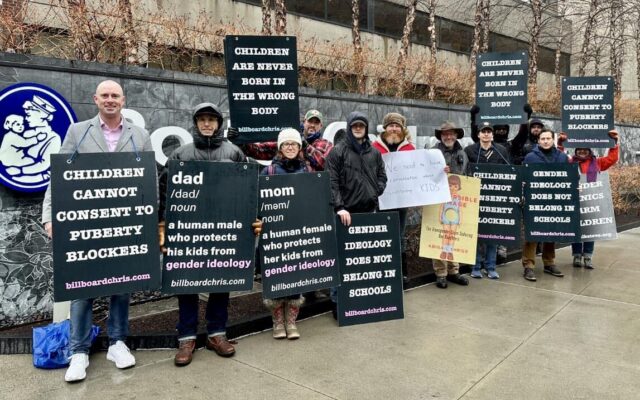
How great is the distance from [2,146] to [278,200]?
255 cm

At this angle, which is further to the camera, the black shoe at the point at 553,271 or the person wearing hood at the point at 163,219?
the black shoe at the point at 553,271

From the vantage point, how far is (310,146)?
5285 millimetres

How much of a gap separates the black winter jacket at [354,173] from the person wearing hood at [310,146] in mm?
238

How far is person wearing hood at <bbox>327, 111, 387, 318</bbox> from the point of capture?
495 cm

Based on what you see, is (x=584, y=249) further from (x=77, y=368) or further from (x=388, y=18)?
(x=388, y=18)

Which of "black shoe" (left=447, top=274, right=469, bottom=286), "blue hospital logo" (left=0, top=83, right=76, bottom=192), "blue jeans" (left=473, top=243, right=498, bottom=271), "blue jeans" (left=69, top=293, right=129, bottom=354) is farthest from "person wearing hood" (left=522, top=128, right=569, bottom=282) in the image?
"blue hospital logo" (left=0, top=83, right=76, bottom=192)

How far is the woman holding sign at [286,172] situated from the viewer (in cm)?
441

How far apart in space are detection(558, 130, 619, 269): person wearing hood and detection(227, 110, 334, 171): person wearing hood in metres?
3.84

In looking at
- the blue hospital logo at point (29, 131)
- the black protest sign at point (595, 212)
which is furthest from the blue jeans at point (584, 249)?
the blue hospital logo at point (29, 131)

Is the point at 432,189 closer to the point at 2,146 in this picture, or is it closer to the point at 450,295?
the point at 450,295

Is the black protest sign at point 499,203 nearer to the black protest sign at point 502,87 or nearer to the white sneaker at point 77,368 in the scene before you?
the black protest sign at point 502,87

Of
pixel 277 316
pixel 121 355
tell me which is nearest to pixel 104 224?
pixel 121 355

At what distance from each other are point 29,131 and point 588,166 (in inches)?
280

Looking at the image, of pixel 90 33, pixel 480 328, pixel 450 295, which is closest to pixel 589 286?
pixel 450 295
